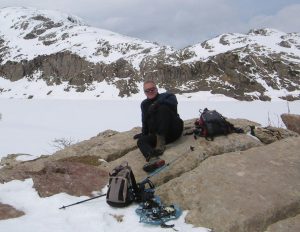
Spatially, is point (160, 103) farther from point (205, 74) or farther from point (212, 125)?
point (205, 74)

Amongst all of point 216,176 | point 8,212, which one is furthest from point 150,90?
point 8,212

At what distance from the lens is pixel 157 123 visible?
868 cm

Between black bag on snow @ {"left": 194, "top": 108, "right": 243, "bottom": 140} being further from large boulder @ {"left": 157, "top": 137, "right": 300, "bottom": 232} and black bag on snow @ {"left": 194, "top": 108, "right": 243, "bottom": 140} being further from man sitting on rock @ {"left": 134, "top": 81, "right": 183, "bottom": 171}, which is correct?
large boulder @ {"left": 157, "top": 137, "right": 300, "bottom": 232}

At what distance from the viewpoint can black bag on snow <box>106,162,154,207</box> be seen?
22.2 ft

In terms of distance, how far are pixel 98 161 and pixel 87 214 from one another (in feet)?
9.10

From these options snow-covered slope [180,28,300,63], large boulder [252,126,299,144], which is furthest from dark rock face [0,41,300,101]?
large boulder [252,126,299,144]

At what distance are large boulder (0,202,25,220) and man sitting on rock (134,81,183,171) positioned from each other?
9.15 feet

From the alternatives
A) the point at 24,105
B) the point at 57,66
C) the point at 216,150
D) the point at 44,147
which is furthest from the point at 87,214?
the point at 57,66

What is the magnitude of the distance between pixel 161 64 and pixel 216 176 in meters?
92.4

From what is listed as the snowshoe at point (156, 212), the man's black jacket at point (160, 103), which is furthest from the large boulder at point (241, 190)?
the man's black jacket at point (160, 103)

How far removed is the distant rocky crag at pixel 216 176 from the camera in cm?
605

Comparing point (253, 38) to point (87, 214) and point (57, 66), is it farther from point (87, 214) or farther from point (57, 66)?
point (87, 214)

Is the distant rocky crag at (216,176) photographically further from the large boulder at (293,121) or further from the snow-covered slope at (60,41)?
the snow-covered slope at (60,41)

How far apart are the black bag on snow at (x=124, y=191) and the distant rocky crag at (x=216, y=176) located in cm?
33
